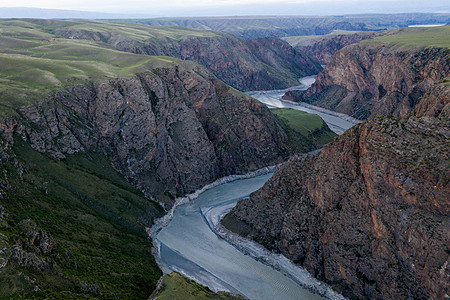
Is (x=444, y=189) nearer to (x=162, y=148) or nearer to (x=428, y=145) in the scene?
(x=428, y=145)

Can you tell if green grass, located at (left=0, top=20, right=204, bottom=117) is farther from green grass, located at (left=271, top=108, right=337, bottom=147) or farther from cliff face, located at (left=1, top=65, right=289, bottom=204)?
green grass, located at (left=271, top=108, right=337, bottom=147)

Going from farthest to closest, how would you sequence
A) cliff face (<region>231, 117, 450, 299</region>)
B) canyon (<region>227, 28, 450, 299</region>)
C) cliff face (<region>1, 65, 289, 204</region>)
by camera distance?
cliff face (<region>1, 65, 289, 204</region>), canyon (<region>227, 28, 450, 299</region>), cliff face (<region>231, 117, 450, 299</region>)

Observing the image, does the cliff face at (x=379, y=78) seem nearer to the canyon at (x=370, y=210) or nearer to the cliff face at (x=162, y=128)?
the cliff face at (x=162, y=128)

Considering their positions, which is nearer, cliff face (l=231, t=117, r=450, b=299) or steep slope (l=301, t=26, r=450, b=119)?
cliff face (l=231, t=117, r=450, b=299)

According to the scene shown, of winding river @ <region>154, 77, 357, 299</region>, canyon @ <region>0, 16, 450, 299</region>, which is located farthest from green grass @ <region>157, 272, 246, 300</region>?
winding river @ <region>154, 77, 357, 299</region>

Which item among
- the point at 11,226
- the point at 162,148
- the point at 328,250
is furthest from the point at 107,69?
the point at 328,250
